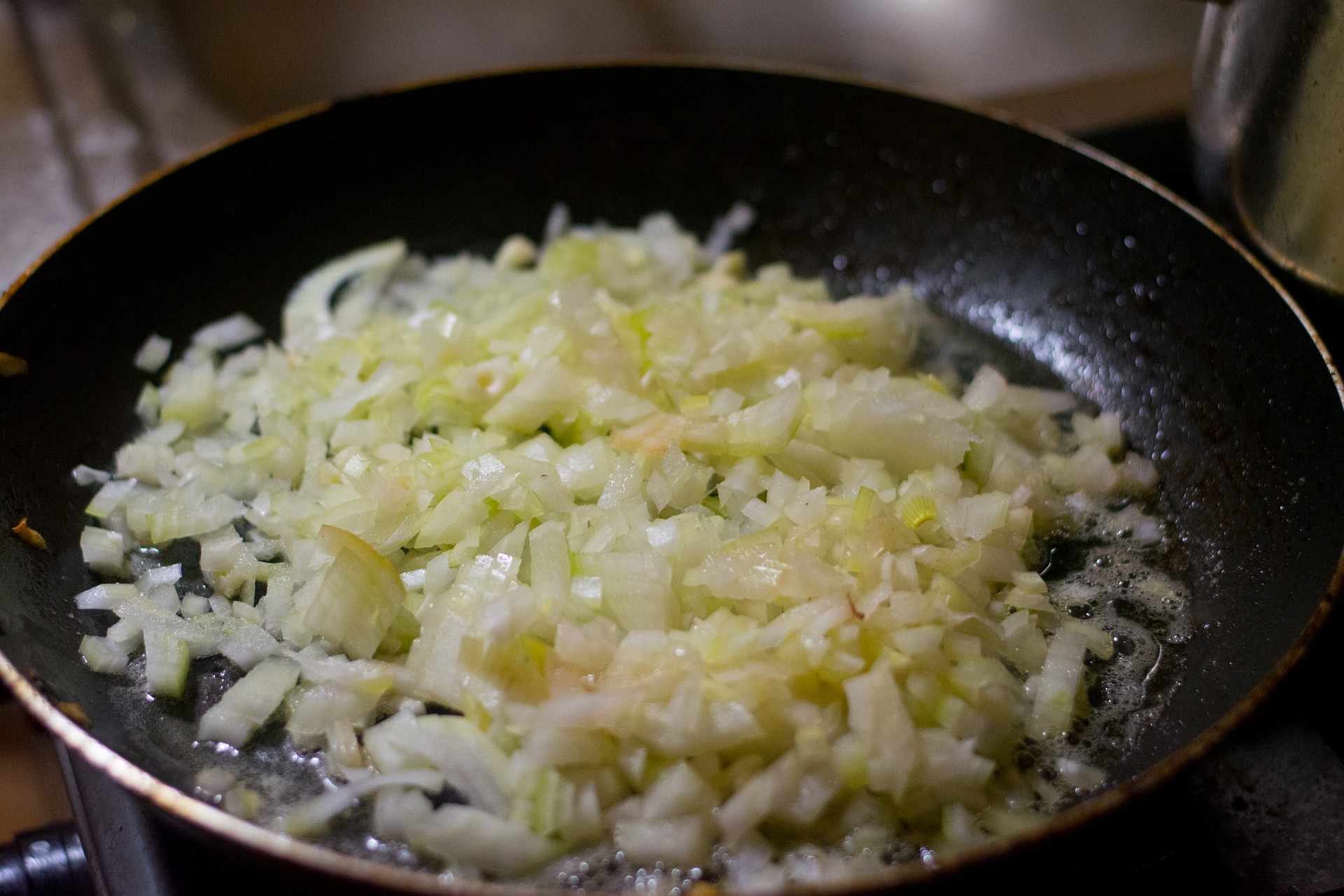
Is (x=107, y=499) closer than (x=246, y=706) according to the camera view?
No

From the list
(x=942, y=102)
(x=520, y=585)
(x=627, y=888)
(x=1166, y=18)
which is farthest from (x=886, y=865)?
(x=1166, y=18)

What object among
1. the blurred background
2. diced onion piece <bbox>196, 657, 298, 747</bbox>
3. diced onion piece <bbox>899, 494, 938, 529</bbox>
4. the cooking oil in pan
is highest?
the blurred background

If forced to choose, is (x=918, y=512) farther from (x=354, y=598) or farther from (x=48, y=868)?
(x=48, y=868)

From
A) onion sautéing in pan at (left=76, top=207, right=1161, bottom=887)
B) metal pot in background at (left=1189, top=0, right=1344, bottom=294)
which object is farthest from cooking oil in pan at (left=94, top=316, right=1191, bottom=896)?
metal pot in background at (left=1189, top=0, right=1344, bottom=294)

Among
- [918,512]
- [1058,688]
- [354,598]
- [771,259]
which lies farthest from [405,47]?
[1058,688]

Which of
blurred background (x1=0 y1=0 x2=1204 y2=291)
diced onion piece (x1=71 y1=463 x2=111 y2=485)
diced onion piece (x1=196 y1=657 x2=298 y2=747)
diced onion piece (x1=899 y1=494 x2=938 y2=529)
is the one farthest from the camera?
blurred background (x1=0 y1=0 x2=1204 y2=291)

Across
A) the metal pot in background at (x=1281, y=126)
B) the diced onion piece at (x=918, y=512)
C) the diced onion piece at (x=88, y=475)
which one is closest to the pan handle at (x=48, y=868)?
the diced onion piece at (x=88, y=475)

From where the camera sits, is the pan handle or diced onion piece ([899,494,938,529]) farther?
diced onion piece ([899,494,938,529])

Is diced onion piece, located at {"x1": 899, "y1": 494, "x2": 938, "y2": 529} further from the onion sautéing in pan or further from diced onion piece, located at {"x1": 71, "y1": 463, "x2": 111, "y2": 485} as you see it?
diced onion piece, located at {"x1": 71, "y1": 463, "x2": 111, "y2": 485}
